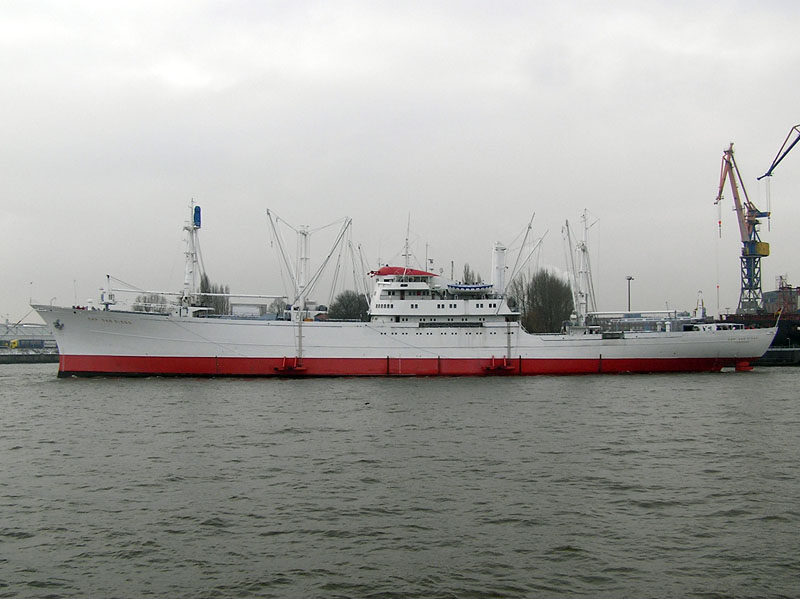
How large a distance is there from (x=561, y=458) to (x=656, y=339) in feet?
92.2

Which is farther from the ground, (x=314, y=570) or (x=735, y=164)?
(x=735, y=164)

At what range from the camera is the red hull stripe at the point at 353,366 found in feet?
123

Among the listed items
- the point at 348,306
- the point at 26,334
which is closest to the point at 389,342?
the point at 348,306

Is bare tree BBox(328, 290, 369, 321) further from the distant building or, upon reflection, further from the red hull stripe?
the distant building

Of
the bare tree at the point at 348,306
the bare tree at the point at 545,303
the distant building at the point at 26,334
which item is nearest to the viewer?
the bare tree at the point at 545,303

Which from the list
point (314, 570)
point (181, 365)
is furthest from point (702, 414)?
point (181, 365)

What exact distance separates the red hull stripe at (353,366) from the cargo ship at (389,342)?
0.19ft

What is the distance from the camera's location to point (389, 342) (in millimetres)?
39094

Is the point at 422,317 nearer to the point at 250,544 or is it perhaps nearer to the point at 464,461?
the point at 464,461

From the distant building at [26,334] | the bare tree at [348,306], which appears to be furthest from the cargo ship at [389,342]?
the distant building at [26,334]

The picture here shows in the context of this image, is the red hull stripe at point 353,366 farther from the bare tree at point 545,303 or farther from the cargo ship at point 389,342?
the bare tree at point 545,303

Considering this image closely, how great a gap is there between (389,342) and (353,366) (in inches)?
100

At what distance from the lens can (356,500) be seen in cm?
1232

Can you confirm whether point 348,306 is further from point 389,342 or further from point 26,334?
point 26,334
